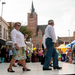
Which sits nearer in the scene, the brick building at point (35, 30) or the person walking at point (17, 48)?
the person walking at point (17, 48)

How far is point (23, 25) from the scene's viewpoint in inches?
1531

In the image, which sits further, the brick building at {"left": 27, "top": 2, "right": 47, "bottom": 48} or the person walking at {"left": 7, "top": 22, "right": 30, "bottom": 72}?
the brick building at {"left": 27, "top": 2, "right": 47, "bottom": 48}

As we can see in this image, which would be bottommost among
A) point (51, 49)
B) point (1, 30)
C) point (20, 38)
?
point (51, 49)

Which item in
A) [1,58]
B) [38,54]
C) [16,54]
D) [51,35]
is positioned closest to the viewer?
[16,54]

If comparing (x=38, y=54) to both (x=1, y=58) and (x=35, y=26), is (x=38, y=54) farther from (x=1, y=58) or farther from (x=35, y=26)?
(x=35, y=26)

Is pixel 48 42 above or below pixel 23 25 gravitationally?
below

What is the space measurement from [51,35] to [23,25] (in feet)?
112

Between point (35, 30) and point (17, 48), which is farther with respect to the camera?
point (35, 30)

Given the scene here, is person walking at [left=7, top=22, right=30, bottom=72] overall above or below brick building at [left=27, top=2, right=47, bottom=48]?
below

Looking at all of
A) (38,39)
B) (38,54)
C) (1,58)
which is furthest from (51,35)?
(38,39)

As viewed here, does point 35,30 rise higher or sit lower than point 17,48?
higher

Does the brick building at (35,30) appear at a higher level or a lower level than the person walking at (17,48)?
higher

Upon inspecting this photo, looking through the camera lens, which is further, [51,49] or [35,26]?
[35,26]

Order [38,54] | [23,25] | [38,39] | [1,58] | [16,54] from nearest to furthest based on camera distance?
[16,54] < [1,58] < [38,54] < [23,25] < [38,39]
